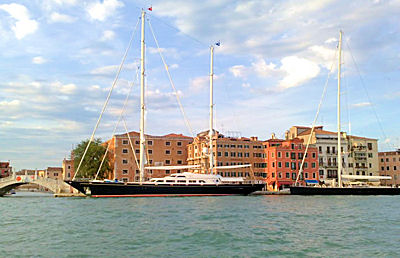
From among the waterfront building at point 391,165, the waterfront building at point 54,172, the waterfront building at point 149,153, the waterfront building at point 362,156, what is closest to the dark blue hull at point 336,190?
the waterfront building at point 362,156

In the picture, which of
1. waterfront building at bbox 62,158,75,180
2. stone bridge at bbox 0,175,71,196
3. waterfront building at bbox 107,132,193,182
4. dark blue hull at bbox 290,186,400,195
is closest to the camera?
dark blue hull at bbox 290,186,400,195

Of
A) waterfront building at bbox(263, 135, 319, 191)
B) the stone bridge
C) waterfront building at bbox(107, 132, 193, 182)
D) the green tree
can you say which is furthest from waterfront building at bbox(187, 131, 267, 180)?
the stone bridge

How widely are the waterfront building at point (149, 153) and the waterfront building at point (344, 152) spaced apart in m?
24.9

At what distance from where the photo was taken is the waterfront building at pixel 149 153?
3223 inches

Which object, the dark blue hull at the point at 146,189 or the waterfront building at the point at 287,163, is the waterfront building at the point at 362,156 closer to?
the waterfront building at the point at 287,163

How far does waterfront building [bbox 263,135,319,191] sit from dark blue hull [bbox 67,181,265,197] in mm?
22848

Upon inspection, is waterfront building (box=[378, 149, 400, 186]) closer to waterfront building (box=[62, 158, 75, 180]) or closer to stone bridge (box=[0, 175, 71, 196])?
stone bridge (box=[0, 175, 71, 196])

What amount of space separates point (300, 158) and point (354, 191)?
22294 millimetres

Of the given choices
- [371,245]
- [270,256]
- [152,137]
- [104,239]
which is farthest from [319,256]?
[152,137]

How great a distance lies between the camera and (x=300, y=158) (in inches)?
3219

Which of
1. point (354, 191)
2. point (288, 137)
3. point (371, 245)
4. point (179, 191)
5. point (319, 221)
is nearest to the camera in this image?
point (371, 245)

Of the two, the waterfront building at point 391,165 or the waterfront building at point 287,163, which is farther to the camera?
the waterfront building at point 391,165

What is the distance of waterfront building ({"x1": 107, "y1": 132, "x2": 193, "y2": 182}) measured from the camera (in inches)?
3223

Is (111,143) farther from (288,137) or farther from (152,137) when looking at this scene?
(288,137)
